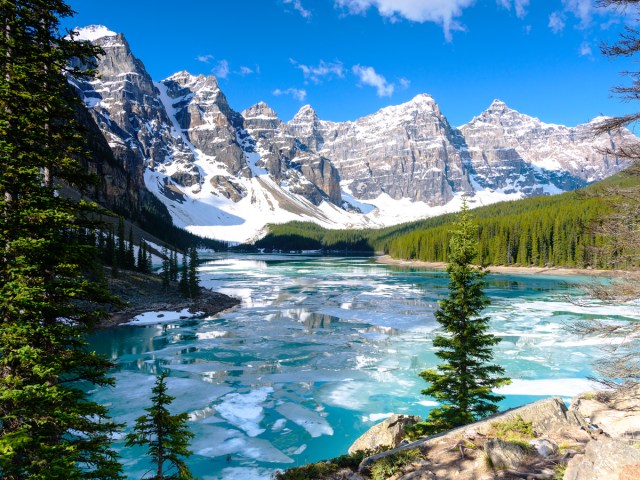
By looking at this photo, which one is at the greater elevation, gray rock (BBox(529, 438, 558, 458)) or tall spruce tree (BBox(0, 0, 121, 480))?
tall spruce tree (BBox(0, 0, 121, 480))

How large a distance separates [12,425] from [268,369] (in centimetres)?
1927

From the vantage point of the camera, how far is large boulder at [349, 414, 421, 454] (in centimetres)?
1410

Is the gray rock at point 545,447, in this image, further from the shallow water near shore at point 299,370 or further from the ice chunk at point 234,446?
the ice chunk at point 234,446

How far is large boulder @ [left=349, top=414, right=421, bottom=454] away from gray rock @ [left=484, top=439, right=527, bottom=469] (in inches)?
212

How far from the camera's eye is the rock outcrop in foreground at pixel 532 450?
6.89 m

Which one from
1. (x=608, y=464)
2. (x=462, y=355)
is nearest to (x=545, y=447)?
(x=608, y=464)

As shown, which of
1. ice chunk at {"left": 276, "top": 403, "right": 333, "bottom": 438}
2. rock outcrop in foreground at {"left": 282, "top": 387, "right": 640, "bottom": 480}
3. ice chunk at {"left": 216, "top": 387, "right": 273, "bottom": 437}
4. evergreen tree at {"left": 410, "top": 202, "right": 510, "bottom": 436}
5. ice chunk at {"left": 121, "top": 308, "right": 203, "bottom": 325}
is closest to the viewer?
rock outcrop in foreground at {"left": 282, "top": 387, "right": 640, "bottom": 480}

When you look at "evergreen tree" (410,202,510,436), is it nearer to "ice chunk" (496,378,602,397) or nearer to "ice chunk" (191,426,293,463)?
"ice chunk" (191,426,293,463)

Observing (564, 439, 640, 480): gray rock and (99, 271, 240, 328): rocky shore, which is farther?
(99, 271, 240, 328): rocky shore

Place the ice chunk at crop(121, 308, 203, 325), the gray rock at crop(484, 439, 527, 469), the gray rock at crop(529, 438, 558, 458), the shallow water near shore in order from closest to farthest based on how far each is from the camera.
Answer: the gray rock at crop(484, 439, 527, 469) < the gray rock at crop(529, 438, 558, 458) < the shallow water near shore < the ice chunk at crop(121, 308, 203, 325)

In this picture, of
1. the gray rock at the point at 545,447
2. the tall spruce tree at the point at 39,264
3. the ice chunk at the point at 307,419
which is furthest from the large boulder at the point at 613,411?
the tall spruce tree at the point at 39,264

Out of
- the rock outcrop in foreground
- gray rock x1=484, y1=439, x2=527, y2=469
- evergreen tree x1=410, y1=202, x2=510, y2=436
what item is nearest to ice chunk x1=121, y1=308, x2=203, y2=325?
evergreen tree x1=410, y1=202, x2=510, y2=436

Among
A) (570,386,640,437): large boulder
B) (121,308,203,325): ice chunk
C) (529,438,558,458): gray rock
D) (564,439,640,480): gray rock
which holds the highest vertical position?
(564,439,640,480): gray rock

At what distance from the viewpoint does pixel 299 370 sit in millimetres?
25516
